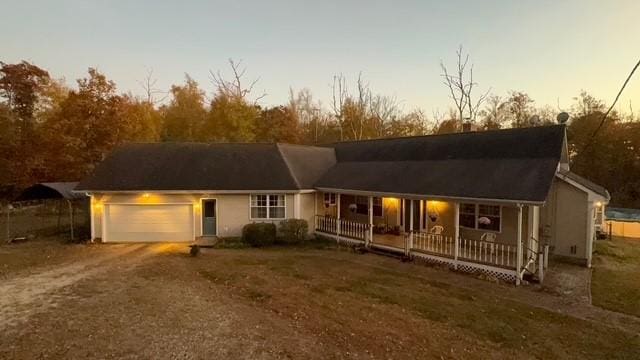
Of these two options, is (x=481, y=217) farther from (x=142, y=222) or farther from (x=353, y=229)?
(x=142, y=222)

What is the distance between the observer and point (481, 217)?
14.3m

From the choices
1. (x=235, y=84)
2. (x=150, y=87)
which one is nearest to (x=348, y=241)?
(x=235, y=84)

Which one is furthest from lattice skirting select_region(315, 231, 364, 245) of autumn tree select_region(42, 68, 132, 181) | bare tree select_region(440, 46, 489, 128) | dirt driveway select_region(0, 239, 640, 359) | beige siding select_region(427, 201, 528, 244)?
bare tree select_region(440, 46, 489, 128)

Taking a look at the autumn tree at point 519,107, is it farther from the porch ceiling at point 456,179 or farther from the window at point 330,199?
the window at point 330,199

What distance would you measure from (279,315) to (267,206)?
9778 mm

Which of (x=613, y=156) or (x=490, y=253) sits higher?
(x=613, y=156)

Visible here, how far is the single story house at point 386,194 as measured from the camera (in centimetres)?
1300

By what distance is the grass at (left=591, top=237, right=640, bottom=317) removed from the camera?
32.5 feet

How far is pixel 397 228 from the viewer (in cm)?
1723

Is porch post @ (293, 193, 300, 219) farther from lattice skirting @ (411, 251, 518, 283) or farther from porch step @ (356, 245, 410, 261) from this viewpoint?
lattice skirting @ (411, 251, 518, 283)

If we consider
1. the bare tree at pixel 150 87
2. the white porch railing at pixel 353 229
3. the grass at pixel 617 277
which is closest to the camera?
the grass at pixel 617 277

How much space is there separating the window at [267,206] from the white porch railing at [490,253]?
29.1ft

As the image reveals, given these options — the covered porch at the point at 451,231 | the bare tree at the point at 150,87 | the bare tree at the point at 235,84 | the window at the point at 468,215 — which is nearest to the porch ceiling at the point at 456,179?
the covered porch at the point at 451,231

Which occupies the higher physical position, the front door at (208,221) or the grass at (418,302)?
the front door at (208,221)
